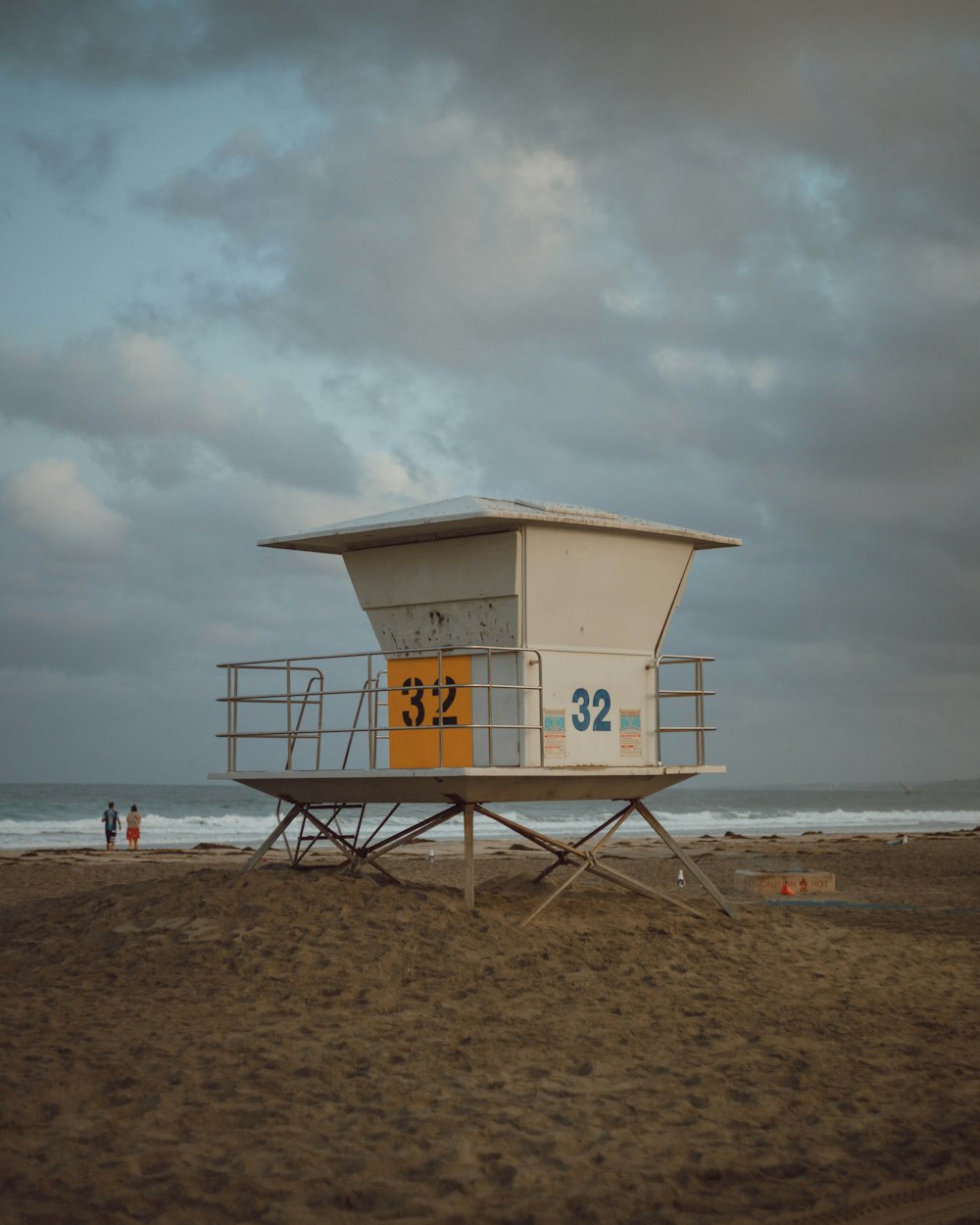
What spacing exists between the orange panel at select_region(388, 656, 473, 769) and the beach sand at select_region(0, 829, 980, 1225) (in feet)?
5.08

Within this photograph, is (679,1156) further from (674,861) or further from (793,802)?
(793,802)

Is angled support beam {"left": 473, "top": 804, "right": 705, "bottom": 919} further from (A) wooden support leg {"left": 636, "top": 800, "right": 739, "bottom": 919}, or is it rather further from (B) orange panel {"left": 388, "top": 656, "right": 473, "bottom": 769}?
(B) orange panel {"left": 388, "top": 656, "right": 473, "bottom": 769}

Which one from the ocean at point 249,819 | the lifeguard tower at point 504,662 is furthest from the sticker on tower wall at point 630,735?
the ocean at point 249,819

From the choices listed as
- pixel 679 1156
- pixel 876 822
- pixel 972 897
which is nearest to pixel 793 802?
pixel 876 822

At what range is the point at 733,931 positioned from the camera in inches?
579

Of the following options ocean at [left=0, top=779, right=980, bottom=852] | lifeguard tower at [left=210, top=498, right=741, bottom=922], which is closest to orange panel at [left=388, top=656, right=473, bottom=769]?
lifeguard tower at [left=210, top=498, right=741, bottom=922]

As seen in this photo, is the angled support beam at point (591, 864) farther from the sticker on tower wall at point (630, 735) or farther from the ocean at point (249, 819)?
the ocean at point (249, 819)

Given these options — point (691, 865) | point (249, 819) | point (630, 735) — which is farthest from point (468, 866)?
point (249, 819)

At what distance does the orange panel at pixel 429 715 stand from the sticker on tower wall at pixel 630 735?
1.90 metres

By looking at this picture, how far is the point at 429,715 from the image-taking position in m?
14.6

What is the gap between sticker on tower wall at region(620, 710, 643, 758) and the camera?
49.5 ft

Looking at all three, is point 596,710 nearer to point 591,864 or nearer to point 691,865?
point 591,864

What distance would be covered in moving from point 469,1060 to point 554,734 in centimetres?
534

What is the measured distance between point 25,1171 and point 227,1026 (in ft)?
10.8
